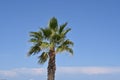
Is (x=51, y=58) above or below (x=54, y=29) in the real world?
below

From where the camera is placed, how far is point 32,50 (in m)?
45.3

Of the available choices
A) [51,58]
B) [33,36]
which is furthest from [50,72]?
[33,36]

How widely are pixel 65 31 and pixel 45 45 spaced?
266 cm

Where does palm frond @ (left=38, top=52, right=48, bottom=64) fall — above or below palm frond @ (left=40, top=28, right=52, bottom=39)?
below

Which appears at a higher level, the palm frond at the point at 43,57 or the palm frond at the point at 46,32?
the palm frond at the point at 46,32

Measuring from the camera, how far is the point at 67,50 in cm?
4534

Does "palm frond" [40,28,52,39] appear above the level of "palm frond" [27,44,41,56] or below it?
above

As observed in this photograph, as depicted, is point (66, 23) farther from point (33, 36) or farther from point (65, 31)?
point (33, 36)

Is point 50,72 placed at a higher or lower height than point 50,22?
lower

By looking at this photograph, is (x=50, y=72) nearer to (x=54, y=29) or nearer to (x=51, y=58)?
(x=51, y=58)

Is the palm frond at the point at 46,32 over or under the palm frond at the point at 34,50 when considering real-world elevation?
over

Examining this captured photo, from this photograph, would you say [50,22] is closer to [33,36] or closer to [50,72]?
[33,36]

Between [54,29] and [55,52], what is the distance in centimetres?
253

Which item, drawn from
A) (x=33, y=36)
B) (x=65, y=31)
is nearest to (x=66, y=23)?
(x=65, y=31)
